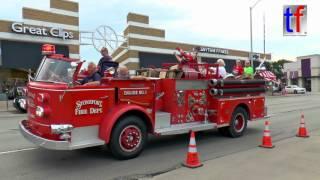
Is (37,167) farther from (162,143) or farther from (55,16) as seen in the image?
(55,16)

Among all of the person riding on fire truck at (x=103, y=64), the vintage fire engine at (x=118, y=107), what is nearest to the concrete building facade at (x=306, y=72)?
the vintage fire engine at (x=118, y=107)

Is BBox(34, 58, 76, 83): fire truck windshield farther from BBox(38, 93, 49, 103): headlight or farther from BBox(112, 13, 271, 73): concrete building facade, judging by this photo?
BBox(112, 13, 271, 73): concrete building facade

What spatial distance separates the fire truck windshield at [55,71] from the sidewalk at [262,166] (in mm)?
2499

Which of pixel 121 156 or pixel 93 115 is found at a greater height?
pixel 93 115

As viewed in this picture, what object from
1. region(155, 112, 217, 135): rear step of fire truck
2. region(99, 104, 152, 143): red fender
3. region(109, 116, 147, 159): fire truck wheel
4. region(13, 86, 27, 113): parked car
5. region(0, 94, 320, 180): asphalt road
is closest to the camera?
region(0, 94, 320, 180): asphalt road

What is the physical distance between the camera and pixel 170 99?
8.30 meters

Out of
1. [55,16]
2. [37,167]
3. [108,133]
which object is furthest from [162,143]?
[55,16]

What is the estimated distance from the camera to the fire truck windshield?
6777 millimetres

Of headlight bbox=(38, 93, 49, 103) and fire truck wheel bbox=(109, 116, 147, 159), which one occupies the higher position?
headlight bbox=(38, 93, 49, 103)

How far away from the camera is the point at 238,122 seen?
10336mm

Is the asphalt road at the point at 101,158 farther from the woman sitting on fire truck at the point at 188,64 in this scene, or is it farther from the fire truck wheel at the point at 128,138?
the woman sitting on fire truck at the point at 188,64

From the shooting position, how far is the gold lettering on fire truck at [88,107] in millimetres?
6504

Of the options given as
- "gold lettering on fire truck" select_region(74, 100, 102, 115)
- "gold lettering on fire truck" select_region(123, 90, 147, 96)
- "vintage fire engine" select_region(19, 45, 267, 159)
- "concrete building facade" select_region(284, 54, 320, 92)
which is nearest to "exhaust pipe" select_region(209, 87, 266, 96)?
"vintage fire engine" select_region(19, 45, 267, 159)

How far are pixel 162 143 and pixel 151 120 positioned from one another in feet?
5.18
